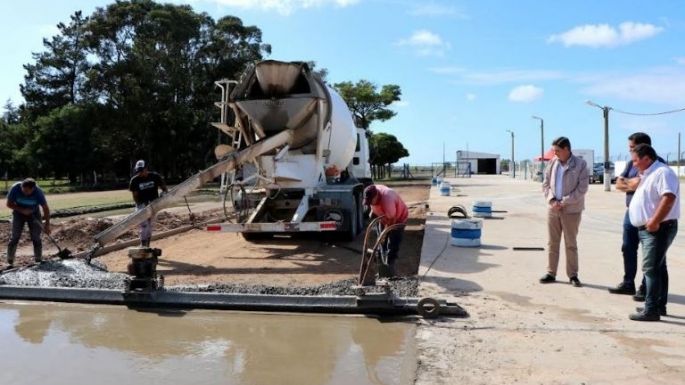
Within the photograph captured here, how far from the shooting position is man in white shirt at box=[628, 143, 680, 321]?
5688 mm

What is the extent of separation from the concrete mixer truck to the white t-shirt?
521cm

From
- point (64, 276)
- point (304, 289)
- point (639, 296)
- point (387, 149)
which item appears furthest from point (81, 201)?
point (387, 149)

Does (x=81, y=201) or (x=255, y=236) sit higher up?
(x=81, y=201)

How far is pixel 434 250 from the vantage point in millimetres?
10344

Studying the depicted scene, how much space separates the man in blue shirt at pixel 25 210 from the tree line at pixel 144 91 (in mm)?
38056

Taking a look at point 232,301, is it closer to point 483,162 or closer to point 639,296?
point 639,296

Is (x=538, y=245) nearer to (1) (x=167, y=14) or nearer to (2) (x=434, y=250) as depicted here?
(2) (x=434, y=250)

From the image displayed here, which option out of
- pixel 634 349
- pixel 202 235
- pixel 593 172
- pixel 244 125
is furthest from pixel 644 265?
pixel 593 172

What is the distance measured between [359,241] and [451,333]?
22.1 feet

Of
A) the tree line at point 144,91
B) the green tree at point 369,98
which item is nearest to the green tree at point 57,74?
the tree line at point 144,91

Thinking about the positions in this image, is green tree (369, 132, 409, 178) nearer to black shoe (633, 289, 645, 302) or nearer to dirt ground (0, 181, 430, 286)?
dirt ground (0, 181, 430, 286)

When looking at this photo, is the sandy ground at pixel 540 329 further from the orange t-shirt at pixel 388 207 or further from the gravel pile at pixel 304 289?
the orange t-shirt at pixel 388 207

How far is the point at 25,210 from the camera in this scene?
30.5 feet

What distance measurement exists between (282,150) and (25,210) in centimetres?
426
